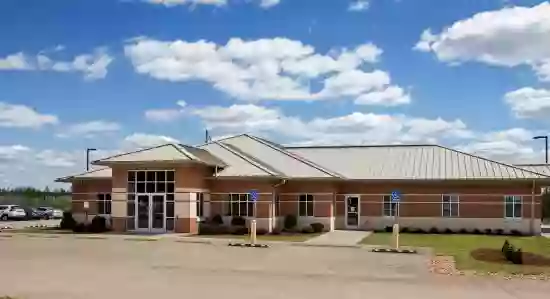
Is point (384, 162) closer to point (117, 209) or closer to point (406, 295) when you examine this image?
point (117, 209)

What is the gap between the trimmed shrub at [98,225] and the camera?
36675 millimetres

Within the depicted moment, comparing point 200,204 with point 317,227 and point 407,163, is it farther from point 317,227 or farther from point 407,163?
point 407,163

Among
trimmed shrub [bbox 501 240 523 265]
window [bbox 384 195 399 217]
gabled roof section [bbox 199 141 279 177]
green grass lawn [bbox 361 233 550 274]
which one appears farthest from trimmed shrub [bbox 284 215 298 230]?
trimmed shrub [bbox 501 240 523 265]

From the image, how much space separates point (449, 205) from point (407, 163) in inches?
168


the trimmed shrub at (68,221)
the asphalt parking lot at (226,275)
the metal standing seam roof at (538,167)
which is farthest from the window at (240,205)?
the metal standing seam roof at (538,167)

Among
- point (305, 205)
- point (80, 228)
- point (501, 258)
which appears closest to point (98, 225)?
point (80, 228)

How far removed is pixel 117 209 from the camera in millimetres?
35750

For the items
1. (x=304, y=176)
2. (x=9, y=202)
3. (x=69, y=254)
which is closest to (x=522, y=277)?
(x=69, y=254)

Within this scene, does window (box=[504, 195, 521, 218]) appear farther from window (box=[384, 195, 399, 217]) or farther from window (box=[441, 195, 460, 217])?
window (box=[384, 195, 399, 217])

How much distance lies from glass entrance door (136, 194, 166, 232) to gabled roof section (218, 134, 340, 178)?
677 cm

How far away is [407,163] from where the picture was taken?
1657 inches

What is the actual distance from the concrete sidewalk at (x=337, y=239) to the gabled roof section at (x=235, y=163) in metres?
4.62

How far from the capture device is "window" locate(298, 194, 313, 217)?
38781 mm

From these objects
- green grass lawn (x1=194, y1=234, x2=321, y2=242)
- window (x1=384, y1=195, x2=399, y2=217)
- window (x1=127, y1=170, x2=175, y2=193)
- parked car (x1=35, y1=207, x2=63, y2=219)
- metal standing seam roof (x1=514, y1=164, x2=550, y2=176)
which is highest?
metal standing seam roof (x1=514, y1=164, x2=550, y2=176)
